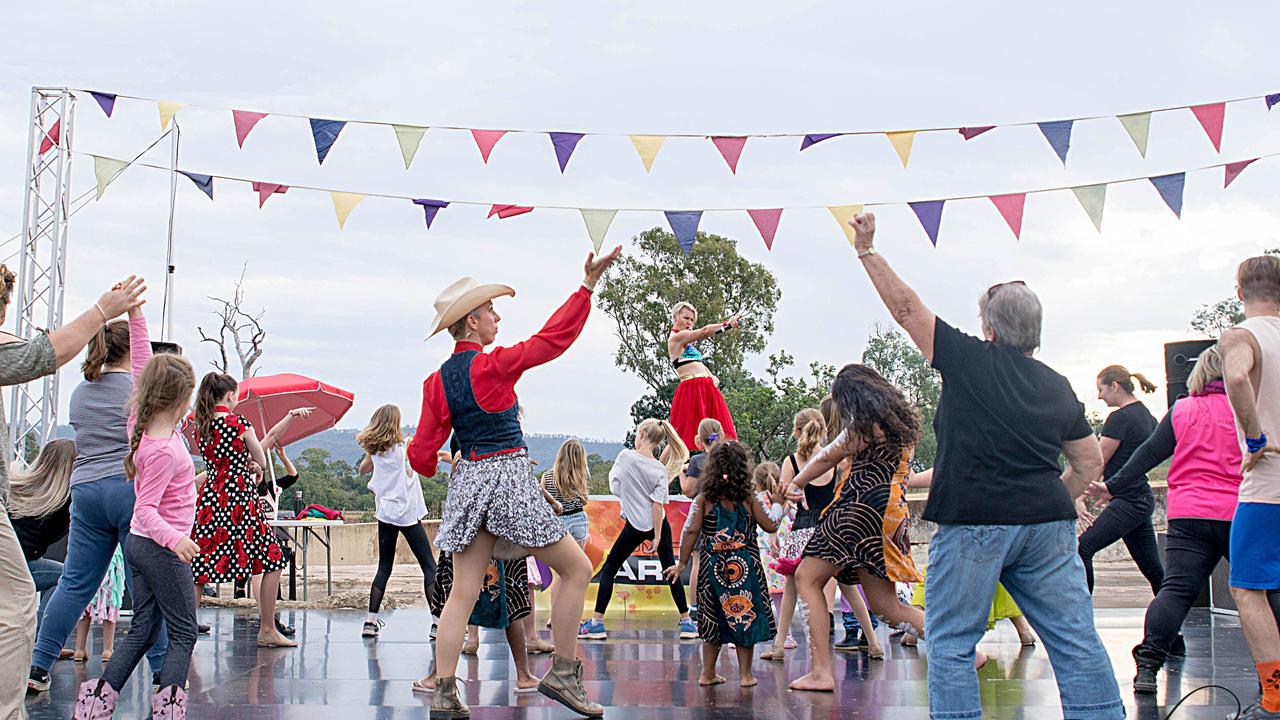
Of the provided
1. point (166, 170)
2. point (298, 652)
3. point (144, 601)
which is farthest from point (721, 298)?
point (144, 601)

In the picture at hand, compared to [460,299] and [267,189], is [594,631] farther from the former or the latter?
[267,189]

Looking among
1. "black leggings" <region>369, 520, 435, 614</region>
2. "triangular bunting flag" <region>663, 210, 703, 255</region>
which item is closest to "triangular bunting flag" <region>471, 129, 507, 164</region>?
"triangular bunting flag" <region>663, 210, 703, 255</region>

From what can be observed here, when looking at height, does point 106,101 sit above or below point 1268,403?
above

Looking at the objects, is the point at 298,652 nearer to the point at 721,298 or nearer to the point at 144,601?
the point at 144,601

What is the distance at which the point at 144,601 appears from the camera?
190 inches

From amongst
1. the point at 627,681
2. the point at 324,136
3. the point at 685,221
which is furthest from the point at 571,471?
the point at 324,136

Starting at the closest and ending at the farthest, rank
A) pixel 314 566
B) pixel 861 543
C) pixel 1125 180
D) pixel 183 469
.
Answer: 1. pixel 183 469
2. pixel 861 543
3. pixel 1125 180
4. pixel 314 566

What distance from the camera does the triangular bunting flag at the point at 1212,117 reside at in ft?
30.8

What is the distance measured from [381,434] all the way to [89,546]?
114 inches

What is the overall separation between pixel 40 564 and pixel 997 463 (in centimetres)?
559

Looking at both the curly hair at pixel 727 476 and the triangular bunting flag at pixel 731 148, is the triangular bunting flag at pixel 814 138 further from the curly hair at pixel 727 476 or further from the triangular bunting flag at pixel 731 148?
the curly hair at pixel 727 476

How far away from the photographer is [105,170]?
1059 centimetres

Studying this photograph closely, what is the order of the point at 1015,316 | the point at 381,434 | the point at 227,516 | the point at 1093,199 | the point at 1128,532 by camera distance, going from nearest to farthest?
the point at 1015,316
the point at 1128,532
the point at 227,516
the point at 381,434
the point at 1093,199

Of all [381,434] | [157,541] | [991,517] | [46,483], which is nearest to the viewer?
[991,517]
